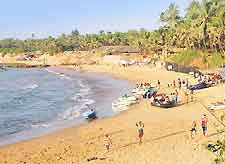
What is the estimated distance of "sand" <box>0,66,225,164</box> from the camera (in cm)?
2147

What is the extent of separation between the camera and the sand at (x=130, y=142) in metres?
21.5

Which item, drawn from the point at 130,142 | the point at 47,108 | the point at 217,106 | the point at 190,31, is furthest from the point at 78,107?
the point at 190,31

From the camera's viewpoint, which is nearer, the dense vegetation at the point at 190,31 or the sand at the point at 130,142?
the sand at the point at 130,142

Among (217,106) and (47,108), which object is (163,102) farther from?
(47,108)

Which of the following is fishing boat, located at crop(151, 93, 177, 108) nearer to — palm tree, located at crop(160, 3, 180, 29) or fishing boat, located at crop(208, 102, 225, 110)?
fishing boat, located at crop(208, 102, 225, 110)

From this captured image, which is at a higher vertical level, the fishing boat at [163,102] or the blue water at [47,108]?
the fishing boat at [163,102]

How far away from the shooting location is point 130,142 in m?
25.5

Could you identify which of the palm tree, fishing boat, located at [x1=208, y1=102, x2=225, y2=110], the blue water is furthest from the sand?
the palm tree

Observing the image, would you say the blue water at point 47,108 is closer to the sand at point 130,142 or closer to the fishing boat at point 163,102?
the sand at point 130,142

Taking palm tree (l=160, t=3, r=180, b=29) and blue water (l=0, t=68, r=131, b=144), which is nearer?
blue water (l=0, t=68, r=131, b=144)

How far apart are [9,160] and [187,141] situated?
10160mm

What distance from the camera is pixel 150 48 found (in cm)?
10675

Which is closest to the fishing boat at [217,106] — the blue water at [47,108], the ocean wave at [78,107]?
the blue water at [47,108]

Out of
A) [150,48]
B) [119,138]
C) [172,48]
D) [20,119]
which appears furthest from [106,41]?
[119,138]
